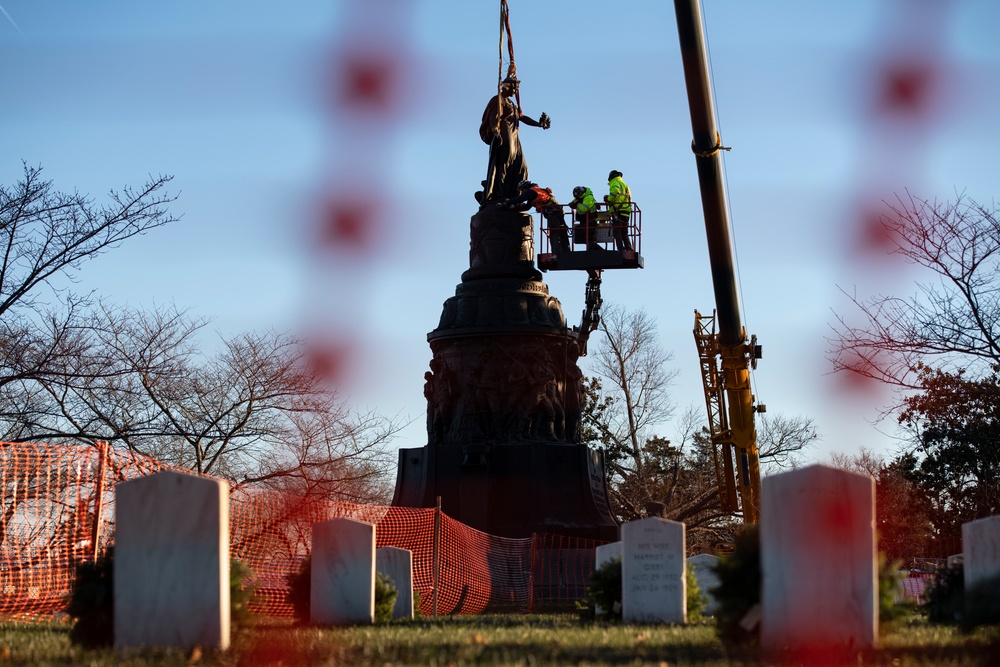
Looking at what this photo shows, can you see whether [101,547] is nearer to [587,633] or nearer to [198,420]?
[587,633]

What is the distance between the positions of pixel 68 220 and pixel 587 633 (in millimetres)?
11568

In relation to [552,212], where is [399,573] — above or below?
below

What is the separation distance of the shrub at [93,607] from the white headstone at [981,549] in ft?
28.8

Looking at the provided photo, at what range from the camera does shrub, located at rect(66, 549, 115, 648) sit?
11094 millimetres

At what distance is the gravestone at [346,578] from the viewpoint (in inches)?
599

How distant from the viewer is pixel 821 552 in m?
10.5

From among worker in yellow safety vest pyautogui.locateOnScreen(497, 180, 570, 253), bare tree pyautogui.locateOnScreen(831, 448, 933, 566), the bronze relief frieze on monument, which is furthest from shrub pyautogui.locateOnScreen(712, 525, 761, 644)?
bare tree pyautogui.locateOnScreen(831, 448, 933, 566)

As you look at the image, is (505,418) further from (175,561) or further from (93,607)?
(175,561)

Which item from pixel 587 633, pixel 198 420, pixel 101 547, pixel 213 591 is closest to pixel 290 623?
pixel 101 547

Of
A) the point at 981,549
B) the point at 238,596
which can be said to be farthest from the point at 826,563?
the point at 981,549

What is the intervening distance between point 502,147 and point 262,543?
47.0 feet

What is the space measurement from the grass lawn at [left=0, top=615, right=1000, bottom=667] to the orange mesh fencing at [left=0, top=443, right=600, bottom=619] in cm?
261

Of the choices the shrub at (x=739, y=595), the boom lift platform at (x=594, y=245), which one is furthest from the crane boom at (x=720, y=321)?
the shrub at (x=739, y=595)

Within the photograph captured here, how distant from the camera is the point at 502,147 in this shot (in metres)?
32.7
